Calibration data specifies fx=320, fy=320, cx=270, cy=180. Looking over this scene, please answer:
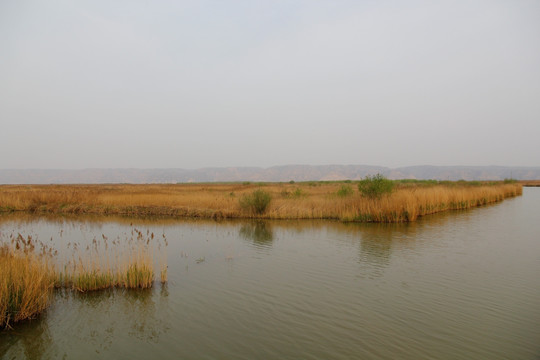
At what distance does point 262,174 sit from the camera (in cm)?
17675

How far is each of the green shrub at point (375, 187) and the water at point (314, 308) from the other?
6412 millimetres

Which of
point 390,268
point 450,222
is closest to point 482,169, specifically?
point 450,222

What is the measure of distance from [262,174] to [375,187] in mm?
158879

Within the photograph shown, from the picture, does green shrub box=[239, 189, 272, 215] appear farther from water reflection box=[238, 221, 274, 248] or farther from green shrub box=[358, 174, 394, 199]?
green shrub box=[358, 174, 394, 199]

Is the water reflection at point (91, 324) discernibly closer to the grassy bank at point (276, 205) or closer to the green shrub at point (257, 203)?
the green shrub at point (257, 203)

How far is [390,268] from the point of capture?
9039 mm

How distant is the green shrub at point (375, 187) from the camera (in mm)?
18141

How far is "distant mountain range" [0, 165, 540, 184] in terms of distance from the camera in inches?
6186

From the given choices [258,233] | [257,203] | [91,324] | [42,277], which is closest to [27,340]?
[91,324]

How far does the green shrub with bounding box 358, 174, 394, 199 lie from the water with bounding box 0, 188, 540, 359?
6412 mm

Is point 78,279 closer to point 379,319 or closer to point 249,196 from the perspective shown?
point 379,319

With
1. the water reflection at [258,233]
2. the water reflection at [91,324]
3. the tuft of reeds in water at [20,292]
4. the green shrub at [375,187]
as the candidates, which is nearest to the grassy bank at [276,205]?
the green shrub at [375,187]

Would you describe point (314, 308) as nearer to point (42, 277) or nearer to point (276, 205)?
point (42, 277)

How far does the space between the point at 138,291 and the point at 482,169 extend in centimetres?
19475
